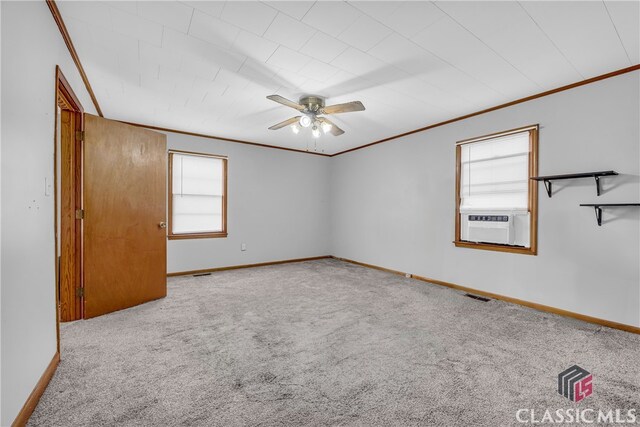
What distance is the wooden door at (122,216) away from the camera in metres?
3.02

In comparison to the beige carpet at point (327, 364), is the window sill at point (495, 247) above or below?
above

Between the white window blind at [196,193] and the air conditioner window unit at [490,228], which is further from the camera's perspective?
the white window blind at [196,193]

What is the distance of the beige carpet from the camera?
163 centimetres

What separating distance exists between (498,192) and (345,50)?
112 inches

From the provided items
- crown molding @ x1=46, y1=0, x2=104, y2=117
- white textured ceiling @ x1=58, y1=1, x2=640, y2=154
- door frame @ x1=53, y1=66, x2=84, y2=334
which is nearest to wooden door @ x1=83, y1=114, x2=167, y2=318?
door frame @ x1=53, y1=66, x2=84, y2=334

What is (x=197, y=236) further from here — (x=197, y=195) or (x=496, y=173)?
(x=496, y=173)

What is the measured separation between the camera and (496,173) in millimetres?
3832

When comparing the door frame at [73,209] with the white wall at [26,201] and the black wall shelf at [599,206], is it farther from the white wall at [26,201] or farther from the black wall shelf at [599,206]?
the black wall shelf at [599,206]

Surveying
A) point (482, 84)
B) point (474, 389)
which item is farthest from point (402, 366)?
point (482, 84)

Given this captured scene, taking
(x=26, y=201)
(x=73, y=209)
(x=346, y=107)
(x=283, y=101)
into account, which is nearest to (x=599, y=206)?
(x=346, y=107)

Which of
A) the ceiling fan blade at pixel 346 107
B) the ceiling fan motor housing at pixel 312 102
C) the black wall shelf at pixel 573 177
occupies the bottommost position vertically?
the black wall shelf at pixel 573 177

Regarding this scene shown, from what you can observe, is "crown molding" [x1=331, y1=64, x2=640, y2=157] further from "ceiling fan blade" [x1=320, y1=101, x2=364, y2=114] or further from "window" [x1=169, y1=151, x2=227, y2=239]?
"window" [x1=169, y1=151, x2=227, y2=239]

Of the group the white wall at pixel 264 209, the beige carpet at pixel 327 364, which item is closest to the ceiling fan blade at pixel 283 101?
the beige carpet at pixel 327 364

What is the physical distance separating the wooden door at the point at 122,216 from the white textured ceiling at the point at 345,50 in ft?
2.00
